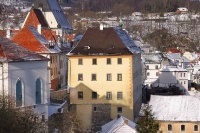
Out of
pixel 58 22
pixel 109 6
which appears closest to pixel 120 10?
pixel 109 6

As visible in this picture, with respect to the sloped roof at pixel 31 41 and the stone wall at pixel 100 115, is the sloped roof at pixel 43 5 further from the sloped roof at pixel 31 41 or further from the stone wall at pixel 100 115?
the stone wall at pixel 100 115

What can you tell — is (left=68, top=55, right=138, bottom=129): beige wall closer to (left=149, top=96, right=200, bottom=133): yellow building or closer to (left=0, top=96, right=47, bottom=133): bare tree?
(left=149, top=96, right=200, bottom=133): yellow building

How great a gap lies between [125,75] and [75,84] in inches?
138

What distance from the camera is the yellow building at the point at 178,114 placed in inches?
1315

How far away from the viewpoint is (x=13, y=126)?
18.9 metres

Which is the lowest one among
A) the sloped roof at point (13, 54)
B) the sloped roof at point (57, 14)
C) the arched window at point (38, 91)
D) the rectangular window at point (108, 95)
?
the rectangular window at point (108, 95)

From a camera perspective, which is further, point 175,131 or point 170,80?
point 170,80

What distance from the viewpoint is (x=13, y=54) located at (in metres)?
26.6

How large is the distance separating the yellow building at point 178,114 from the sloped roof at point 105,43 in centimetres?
473

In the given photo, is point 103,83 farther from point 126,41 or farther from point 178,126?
point 178,126

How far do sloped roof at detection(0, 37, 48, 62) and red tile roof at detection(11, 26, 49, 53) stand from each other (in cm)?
1234

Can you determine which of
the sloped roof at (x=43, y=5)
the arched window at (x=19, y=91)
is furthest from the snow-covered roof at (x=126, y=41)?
the sloped roof at (x=43, y=5)

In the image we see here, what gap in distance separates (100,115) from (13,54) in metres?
12.6

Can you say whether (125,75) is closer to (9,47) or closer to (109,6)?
(9,47)
